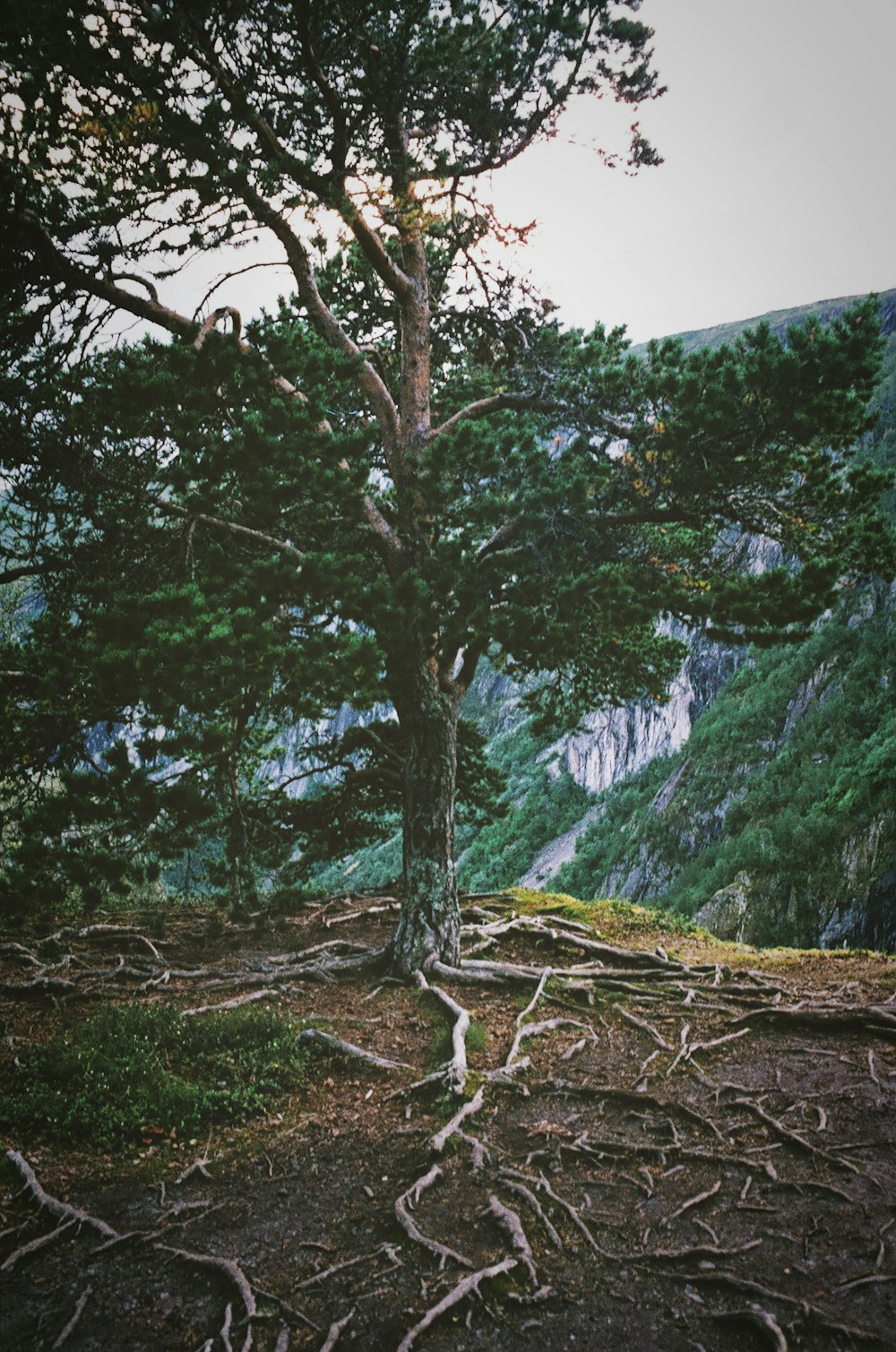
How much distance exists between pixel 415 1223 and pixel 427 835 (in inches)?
174

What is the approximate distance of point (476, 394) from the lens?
10109 millimetres

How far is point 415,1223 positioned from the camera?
4.03 m

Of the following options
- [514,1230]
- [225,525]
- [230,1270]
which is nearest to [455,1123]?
[514,1230]

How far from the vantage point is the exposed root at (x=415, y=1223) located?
3.75 m

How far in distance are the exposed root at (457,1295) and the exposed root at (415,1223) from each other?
134 millimetres

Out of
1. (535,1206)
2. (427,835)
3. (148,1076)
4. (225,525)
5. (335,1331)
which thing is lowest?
(535,1206)

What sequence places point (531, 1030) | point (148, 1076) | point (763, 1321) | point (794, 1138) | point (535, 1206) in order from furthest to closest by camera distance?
point (531, 1030) < point (148, 1076) < point (794, 1138) < point (535, 1206) < point (763, 1321)

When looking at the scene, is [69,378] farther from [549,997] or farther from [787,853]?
[787,853]

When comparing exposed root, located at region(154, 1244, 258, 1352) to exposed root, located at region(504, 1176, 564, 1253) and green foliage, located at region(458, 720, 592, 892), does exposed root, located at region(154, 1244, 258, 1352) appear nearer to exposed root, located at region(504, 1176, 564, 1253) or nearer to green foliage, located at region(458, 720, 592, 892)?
exposed root, located at region(504, 1176, 564, 1253)

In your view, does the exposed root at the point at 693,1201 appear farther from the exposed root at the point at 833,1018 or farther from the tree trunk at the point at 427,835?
the tree trunk at the point at 427,835

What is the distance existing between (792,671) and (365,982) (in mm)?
62216

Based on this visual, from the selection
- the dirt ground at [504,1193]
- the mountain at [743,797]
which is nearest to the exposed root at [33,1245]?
the dirt ground at [504,1193]

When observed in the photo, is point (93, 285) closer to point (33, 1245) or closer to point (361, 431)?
point (361, 431)

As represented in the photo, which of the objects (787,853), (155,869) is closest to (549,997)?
(155,869)
